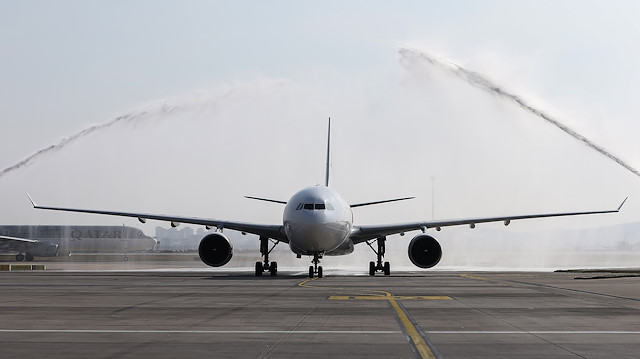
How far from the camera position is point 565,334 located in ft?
40.0

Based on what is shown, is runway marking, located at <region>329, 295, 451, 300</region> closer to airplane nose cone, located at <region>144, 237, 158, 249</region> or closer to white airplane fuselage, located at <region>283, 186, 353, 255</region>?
white airplane fuselage, located at <region>283, 186, 353, 255</region>

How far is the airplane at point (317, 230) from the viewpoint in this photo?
34.8 m

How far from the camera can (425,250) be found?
124ft

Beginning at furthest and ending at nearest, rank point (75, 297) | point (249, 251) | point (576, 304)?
point (249, 251) < point (75, 297) < point (576, 304)

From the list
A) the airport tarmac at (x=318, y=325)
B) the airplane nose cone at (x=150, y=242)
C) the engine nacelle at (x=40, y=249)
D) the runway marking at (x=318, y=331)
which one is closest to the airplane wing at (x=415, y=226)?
the airport tarmac at (x=318, y=325)

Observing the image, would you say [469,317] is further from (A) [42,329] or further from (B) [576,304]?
(A) [42,329]

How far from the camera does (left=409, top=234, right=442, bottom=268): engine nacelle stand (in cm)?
3747

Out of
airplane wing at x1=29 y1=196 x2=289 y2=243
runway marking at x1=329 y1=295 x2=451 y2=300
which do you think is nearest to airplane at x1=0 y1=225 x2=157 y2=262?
airplane wing at x1=29 y1=196 x2=289 y2=243

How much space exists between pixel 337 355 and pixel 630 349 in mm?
3952

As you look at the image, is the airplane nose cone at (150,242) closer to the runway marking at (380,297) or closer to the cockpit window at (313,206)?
the cockpit window at (313,206)

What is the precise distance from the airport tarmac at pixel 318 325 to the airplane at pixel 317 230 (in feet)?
40.5

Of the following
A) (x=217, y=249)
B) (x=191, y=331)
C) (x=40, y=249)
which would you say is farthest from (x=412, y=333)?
(x=40, y=249)

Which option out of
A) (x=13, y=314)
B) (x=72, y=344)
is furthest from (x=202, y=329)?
(x=13, y=314)

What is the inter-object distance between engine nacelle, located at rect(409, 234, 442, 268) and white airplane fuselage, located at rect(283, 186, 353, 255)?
3.46m
